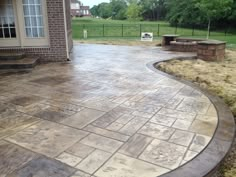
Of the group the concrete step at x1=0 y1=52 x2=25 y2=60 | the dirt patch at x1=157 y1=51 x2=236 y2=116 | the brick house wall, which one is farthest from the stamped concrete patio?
the brick house wall

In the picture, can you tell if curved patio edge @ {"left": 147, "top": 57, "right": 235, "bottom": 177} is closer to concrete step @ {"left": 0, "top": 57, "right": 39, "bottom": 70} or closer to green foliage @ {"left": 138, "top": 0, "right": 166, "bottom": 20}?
concrete step @ {"left": 0, "top": 57, "right": 39, "bottom": 70}

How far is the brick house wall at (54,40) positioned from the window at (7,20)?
1.45 feet

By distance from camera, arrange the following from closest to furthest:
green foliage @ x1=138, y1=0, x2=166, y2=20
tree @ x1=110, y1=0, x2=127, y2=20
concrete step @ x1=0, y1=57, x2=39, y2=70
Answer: concrete step @ x1=0, y1=57, x2=39, y2=70, green foliage @ x1=138, y1=0, x2=166, y2=20, tree @ x1=110, y1=0, x2=127, y2=20

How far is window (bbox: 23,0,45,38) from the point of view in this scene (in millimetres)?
6684

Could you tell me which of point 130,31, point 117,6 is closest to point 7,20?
point 130,31

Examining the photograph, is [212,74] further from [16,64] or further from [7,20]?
[7,20]

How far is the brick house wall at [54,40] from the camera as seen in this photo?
21.9ft

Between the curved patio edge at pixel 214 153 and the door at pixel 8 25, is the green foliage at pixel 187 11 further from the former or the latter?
the curved patio edge at pixel 214 153

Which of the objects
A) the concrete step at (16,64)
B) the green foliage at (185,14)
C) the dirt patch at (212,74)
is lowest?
the dirt patch at (212,74)

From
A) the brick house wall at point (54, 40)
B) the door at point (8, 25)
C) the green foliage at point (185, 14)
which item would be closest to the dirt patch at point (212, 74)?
the brick house wall at point (54, 40)

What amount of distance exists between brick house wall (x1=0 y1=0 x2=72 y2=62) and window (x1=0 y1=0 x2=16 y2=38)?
44 cm

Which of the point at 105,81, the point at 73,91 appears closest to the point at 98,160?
the point at 73,91

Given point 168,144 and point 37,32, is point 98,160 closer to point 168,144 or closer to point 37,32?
point 168,144

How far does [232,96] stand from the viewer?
4340 millimetres
